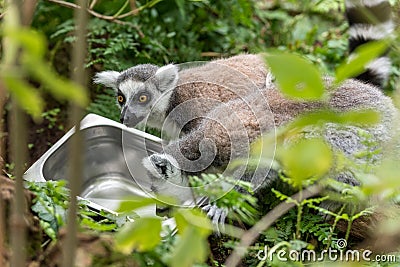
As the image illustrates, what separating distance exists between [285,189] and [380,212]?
2.00ft

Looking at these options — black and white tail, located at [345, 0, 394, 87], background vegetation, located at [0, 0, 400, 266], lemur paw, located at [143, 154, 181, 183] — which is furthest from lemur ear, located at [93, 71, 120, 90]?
black and white tail, located at [345, 0, 394, 87]

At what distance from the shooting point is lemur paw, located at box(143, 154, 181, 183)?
3.11 m

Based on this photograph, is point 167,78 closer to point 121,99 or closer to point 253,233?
point 121,99

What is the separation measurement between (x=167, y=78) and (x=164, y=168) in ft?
3.01

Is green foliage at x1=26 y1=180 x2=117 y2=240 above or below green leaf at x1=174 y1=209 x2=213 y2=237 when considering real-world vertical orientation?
below

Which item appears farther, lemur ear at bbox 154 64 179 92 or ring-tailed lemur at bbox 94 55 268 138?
lemur ear at bbox 154 64 179 92

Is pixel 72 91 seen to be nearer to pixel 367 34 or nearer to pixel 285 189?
pixel 285 189

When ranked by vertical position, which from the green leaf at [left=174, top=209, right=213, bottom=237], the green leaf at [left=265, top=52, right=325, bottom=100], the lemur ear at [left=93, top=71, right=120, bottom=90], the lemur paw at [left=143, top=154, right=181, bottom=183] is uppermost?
the green leaf at [left=265, top=52, right=325, bottom=100]

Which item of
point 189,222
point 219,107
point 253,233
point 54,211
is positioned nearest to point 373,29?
point 219,107

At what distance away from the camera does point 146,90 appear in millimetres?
3941

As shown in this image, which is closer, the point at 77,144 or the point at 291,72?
the point at 291,72
